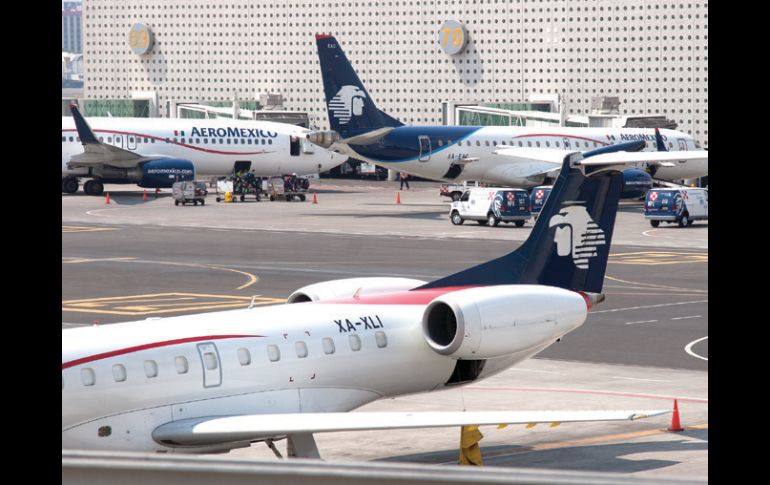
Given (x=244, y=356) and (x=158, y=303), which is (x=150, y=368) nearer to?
(x=244, y=356)

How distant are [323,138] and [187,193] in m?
13.1

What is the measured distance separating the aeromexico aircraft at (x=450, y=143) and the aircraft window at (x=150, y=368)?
5125cm

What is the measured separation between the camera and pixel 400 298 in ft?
64.9

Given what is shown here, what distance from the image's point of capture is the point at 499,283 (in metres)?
21.5

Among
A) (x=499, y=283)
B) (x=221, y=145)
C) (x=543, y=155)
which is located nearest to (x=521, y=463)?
(x=499, y=283)

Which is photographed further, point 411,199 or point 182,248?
point 411,199

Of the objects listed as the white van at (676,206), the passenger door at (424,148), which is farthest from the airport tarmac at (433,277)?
the passenger door at (424,148)

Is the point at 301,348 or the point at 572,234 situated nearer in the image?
the point at 301,348

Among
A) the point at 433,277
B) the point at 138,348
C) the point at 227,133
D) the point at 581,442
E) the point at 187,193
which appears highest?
the point at 227,133

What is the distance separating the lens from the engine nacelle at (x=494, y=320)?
18.6m

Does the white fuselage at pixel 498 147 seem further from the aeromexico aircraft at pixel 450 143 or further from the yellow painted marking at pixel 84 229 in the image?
the yellow painted marking at pixel 84 229

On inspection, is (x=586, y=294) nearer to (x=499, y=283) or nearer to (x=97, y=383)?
(x=499, y=283)

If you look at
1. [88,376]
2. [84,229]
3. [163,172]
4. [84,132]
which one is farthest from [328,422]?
[163,172]
